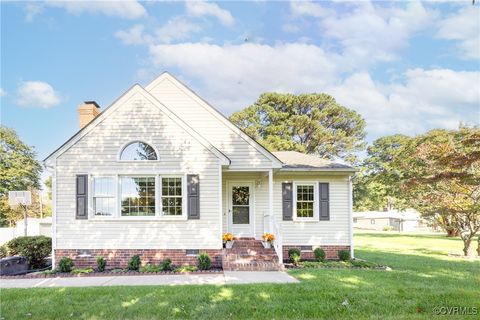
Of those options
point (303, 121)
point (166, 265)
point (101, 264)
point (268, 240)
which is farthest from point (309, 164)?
point (303, 121)

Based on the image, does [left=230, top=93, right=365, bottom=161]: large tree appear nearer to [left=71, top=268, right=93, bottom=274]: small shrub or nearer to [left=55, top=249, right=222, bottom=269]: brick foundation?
[left=55, top=249, right=222, bottom=269]: brick foundation

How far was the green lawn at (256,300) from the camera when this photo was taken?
536 cm

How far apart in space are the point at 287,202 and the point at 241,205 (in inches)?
68.3

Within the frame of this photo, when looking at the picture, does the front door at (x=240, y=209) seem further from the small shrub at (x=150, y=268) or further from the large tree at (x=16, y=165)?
the large tree at (x=16, y=165)

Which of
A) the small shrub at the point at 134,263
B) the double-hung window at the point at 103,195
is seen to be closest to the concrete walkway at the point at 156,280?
the small shrub at the point at 134,263

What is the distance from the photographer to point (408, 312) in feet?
17.7

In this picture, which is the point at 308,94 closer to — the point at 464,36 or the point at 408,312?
the point at 464,36

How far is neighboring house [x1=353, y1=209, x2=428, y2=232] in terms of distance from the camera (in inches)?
1772

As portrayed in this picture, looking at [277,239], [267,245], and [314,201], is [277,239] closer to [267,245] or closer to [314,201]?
[267,245]

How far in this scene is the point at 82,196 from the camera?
10438 mm

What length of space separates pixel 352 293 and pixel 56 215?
8.82 meters

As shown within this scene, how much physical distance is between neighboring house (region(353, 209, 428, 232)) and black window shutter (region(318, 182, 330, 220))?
115ft

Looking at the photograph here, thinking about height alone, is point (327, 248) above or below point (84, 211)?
below

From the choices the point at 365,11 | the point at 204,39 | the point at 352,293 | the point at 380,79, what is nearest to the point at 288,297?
the point at 352,293
